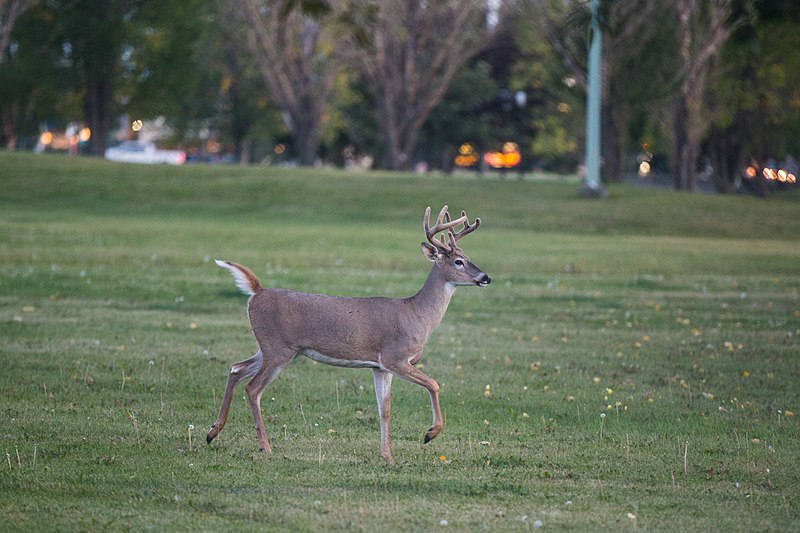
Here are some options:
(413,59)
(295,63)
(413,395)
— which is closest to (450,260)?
(413,395)

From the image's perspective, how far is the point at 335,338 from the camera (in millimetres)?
8828

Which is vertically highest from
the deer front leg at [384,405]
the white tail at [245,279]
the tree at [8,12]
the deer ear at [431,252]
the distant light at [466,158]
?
the tree at [8,12]

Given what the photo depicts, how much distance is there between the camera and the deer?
8.81m

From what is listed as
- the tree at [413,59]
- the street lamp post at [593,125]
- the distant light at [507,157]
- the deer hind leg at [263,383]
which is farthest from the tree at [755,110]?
the deer hind leg at [263,383]

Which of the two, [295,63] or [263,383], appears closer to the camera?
[263,383]

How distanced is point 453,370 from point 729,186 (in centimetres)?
4146

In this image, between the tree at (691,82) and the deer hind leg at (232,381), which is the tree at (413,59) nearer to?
the tree at (691,82)

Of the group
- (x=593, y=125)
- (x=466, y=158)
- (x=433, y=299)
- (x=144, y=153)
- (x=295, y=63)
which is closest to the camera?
(x=433, y=299)

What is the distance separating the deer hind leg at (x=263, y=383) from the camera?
883 cm

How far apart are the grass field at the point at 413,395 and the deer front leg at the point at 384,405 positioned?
0.37 ft

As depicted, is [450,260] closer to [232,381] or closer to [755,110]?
[232,381]

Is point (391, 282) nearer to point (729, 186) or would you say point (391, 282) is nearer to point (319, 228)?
point (319, 228)

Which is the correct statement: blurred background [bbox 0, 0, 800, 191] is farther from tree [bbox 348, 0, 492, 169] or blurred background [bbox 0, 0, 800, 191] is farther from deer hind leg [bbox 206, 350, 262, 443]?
deer hind leg [bbox 206, 350, 262, 443]

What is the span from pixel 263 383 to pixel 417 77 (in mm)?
43223
